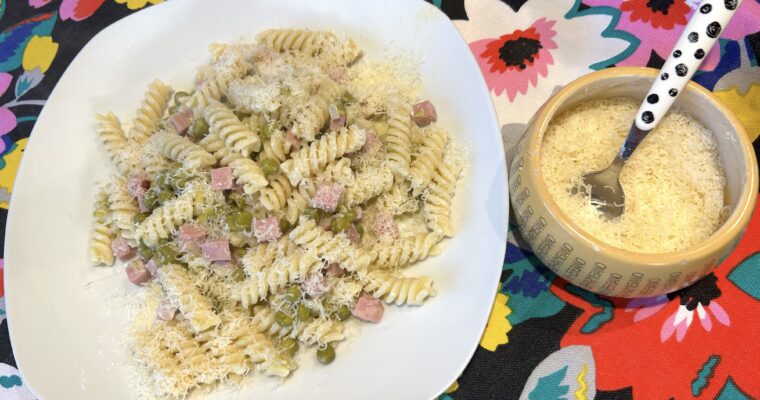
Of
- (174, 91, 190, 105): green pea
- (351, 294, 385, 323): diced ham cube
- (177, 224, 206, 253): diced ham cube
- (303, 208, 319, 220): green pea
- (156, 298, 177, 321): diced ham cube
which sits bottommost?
(351, 294, 385, 323): diced ham cube

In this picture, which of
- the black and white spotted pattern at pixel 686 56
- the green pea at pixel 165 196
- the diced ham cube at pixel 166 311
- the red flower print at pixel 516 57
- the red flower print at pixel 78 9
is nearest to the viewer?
the black and white spotted pattern at pixel 686 56

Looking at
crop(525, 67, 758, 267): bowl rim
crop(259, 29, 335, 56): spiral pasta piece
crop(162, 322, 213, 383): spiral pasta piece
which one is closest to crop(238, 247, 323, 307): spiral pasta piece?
crop(162, 322, 213, 383): spiral pasta piece

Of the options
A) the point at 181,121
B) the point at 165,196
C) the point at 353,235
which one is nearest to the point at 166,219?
the point at 165,196

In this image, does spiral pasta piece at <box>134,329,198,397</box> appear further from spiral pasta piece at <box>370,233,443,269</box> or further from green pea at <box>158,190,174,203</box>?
spiral pasta piece at <box>370,233,443,269</box>

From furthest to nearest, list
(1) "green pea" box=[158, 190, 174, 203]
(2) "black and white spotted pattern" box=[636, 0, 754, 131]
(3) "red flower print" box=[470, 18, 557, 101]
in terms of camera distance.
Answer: (3) "red flower print" box=[470, 18, 557, 101], (1) "green pea" box=[158, 190, 174, 203], (2) "black and white spotted pattern" box=[636, 0, 754, 131]

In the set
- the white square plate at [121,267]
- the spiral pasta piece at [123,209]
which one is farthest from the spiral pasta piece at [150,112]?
the spiral pasta piece at [123,209]

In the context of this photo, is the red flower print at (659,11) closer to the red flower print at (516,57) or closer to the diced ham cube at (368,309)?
the red flower print at (516,57)
